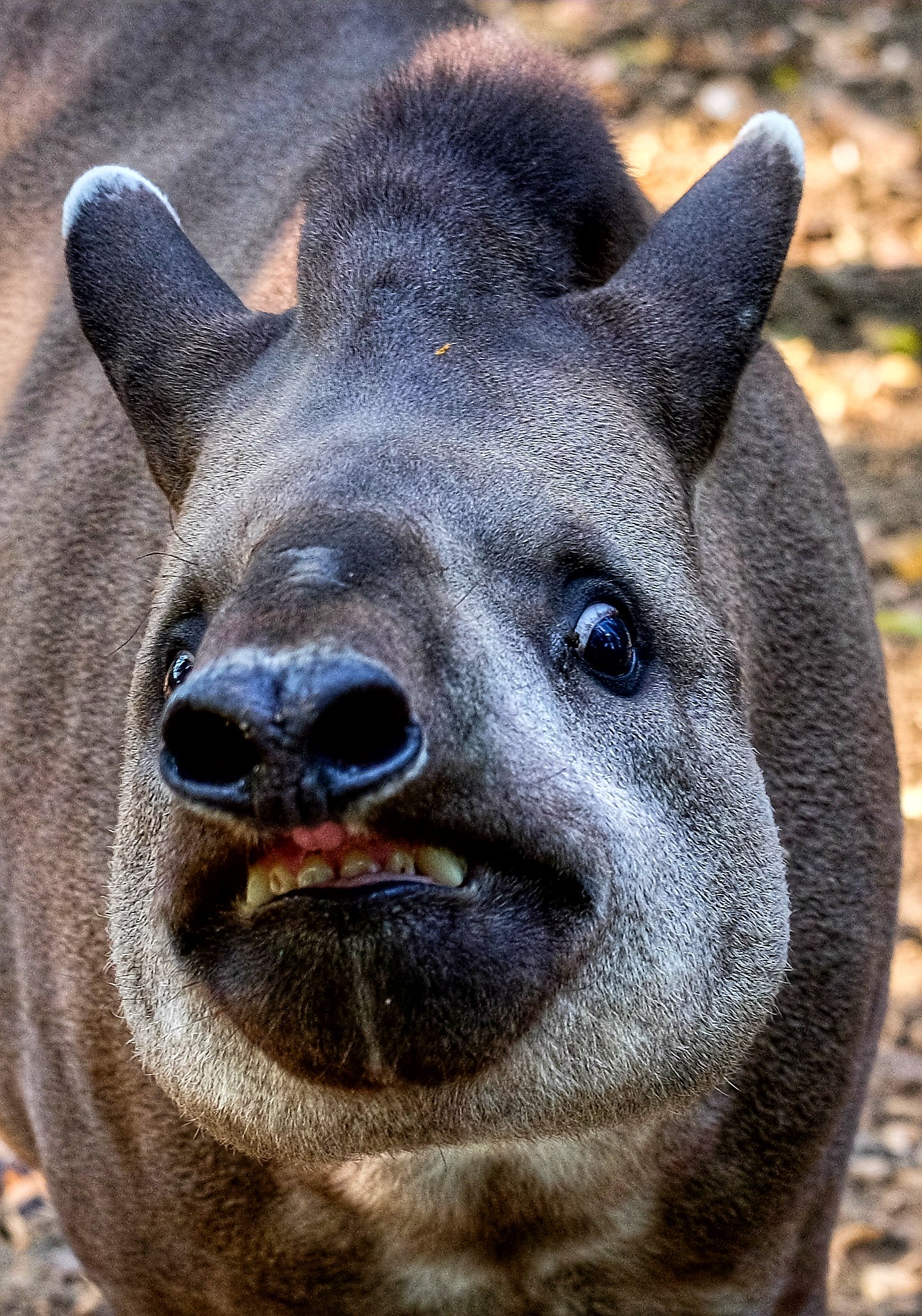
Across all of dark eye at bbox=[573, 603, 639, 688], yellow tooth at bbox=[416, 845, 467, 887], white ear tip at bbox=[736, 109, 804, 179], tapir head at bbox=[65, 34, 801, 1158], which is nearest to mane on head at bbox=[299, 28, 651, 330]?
tapir head at bbox=[65, 34, 801, 1158]

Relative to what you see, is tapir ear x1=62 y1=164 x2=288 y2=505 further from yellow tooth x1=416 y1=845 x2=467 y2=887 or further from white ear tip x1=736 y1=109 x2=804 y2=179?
yellow tooth x1=416 y1=845 x2=467 y2=887

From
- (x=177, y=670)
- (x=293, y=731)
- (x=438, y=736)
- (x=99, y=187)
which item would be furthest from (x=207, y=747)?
(x=99, y=187)

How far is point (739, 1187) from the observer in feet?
11.4

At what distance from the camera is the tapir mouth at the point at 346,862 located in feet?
7.29

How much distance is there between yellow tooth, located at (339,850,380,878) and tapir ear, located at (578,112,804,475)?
107cm

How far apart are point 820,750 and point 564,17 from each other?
7.03m

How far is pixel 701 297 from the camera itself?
304 centimetres

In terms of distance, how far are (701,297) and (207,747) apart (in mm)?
1310

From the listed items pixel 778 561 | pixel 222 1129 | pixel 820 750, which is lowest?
pixel 820 750

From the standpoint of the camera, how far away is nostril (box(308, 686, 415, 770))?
2.05 metres

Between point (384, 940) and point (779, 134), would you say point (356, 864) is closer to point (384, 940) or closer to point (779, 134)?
point (384, 940)

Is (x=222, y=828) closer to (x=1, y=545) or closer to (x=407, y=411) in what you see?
(x=407, y=411)

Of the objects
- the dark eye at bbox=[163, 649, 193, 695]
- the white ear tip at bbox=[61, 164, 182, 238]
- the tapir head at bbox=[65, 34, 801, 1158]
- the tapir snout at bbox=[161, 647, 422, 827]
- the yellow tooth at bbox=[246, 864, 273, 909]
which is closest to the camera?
the tapir snout at bbox=[161, 647, 422, 827]

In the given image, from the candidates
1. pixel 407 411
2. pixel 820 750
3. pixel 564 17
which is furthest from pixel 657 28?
pixel 407 411
